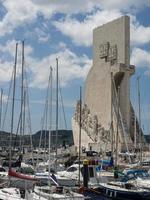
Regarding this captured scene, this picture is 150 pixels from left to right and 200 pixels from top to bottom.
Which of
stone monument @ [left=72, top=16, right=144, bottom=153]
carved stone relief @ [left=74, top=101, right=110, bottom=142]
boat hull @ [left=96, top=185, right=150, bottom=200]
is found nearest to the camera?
boat hull @ [left=96, top=185, right=150, bottom=200]

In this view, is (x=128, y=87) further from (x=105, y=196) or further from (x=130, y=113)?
(x=105, y=196)

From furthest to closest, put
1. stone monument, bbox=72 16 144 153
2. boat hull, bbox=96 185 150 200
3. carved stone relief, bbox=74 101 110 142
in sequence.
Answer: stone monument, bbox=72 16 144 153 < carved stone relief, bbox=74 101 110 142 < boat hull, bbox=96 185 150 200

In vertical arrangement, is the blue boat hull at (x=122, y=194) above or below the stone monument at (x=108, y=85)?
below

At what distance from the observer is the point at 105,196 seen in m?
23.6

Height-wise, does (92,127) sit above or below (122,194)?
above

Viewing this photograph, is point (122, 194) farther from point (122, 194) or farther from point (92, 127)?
point (92, 127)

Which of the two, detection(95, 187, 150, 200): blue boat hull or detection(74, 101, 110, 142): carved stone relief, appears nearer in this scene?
detection(95, 187, 150, 200): blue boat hull

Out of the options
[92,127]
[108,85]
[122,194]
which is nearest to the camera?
[122,194]

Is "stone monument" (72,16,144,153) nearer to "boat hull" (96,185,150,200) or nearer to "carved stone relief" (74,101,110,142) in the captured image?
"carved stone relief" (74,101,110,142)

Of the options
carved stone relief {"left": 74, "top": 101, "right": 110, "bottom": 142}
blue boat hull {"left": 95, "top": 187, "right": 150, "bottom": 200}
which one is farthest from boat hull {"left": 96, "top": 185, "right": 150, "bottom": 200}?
carved stone relief {"left": 74, "top": 101, "right": 110, "bottom": 142}

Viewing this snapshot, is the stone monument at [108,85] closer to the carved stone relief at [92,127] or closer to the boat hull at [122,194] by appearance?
the carved stone relief at [92,127]

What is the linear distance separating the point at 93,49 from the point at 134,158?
97.1 feet

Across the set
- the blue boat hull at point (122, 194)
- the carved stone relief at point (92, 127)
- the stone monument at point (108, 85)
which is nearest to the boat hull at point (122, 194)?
the blue boat hull at point (122, 194)

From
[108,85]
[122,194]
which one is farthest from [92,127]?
[122,194]
